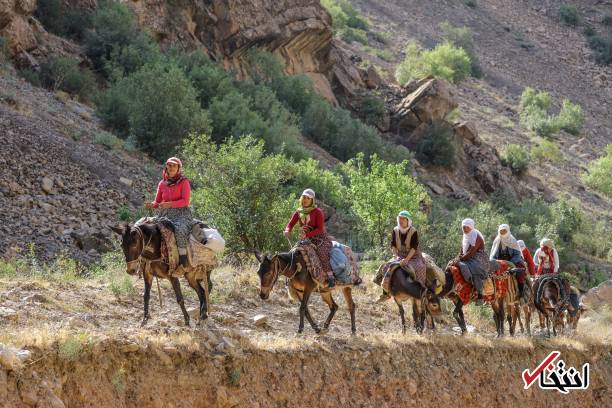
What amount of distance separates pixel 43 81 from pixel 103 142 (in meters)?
7.15

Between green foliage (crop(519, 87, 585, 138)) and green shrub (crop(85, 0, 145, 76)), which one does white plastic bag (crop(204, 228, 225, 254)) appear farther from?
green foliage (crop(519, 87, 585, 138))

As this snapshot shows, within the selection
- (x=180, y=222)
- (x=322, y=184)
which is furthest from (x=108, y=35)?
(x=180, y=222)

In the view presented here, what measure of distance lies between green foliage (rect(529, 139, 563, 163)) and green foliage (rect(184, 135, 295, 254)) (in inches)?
1745

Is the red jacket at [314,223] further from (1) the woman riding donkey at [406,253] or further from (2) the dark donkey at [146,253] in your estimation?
(2) the dark donkey at [146,253]

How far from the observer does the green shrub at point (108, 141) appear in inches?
1239

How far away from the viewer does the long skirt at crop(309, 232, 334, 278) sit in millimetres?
14523

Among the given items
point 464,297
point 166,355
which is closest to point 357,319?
point 464,297

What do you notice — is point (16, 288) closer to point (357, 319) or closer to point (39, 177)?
point (357, 319)

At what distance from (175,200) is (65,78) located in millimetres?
25790

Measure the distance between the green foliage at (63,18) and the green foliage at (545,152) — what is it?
34.9m

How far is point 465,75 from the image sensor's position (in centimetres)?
7888

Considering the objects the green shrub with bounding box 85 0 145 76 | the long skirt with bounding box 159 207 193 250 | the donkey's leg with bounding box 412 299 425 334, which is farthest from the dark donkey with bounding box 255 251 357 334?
the green shrub with bounding box 85 0 145 76

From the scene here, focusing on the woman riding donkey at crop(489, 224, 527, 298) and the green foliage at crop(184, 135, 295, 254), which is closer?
the woman riding donkey at crop(489, 224, 527, 298)

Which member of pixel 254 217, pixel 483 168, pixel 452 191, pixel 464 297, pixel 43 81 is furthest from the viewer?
pixel 483 168
